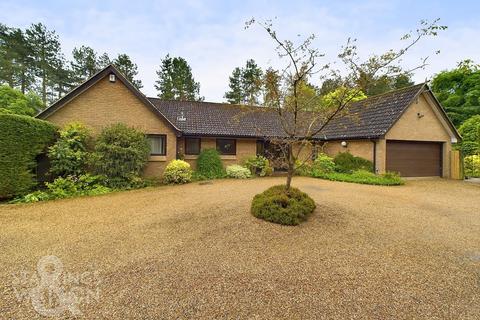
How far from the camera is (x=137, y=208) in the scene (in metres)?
7.70

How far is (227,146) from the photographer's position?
54.5 feet

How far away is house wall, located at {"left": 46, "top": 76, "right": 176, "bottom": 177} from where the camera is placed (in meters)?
12.3

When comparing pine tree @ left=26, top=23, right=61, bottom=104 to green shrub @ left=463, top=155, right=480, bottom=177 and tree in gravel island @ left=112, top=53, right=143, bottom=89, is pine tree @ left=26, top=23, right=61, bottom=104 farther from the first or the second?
green shrub @ left=463, top=155, right=480, bottom=177

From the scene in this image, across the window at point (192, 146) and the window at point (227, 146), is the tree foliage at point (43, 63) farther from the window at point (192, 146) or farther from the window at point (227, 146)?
the window at point (227, 146)

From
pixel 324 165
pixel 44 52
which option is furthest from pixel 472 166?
pixel 44 52

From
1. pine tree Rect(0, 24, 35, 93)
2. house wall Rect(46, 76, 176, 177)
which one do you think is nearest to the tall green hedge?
house wall Rect(46, 76, 176, 177)

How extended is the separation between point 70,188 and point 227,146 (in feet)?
30.8

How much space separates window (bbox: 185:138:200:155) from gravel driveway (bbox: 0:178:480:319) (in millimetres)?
8572

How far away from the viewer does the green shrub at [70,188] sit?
29.7ft

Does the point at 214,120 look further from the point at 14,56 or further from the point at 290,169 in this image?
the point at 14,56

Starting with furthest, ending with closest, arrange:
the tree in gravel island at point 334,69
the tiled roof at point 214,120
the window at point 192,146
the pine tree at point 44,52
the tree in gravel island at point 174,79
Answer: the tree in gravel island at point 174,79 < the pine tree at point 44,52 < the tiled roof at point 214,120 < the window at point 192,146 < the tree in gravel island at point 334,69

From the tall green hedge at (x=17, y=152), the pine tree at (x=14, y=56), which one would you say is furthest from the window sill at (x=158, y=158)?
the pine tree at (x=14, y=56)

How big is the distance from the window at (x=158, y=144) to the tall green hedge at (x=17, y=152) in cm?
527

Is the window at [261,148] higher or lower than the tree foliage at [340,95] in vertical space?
lower
